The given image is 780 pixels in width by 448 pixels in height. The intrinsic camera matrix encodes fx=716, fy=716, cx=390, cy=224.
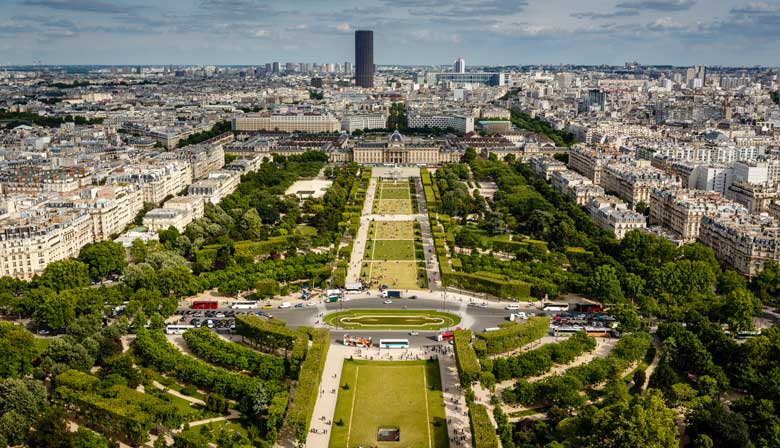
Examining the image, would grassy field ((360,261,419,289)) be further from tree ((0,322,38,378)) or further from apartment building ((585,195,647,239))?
tree ((0,322,38,378))

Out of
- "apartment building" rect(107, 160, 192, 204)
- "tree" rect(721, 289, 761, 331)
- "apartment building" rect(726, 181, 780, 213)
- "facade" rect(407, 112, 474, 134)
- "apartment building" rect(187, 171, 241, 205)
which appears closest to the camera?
"tree" rect(721, 289, 761, 331)

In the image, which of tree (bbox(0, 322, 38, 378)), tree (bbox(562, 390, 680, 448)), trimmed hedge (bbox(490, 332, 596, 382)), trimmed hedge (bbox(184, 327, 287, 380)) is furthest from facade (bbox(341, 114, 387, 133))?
tree (bbox(562, 390, 680, 448))

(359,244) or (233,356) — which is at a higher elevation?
(359,244)

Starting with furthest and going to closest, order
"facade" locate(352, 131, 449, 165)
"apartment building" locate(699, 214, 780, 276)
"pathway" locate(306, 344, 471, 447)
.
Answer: "facade" locate(352, 131, 449, 165) < "apartment building" locate(699, 214, 780, 276) < "pathway" locate(306, 344, 471, 447)

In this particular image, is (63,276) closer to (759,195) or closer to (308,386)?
(308,386)

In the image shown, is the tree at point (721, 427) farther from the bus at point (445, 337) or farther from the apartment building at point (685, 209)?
the apartment building at point (685, 209)

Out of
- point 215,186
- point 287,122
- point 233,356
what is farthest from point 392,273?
point 287,122
